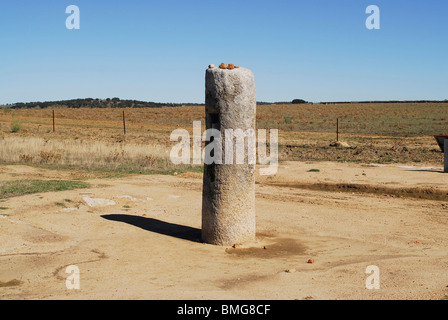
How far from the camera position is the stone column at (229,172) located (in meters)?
7.86

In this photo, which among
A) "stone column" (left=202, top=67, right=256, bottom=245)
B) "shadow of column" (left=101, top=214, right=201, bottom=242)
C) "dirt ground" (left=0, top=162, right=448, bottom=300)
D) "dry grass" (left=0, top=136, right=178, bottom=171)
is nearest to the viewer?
"dirt ground" (left=0, top=162, right=448, bottom=300)

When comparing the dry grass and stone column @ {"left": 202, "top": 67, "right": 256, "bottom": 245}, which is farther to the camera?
the dry grass

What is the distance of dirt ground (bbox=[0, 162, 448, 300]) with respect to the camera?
6.00m

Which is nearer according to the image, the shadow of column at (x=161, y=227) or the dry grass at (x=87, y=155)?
the shadow of column at (x=161, y=227)

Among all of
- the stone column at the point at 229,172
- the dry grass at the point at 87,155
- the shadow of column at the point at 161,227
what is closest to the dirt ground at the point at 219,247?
the shadow of column at the point at 161,227

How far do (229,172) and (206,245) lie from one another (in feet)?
4.42

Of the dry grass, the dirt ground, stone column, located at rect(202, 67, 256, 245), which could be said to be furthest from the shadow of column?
the dry grass

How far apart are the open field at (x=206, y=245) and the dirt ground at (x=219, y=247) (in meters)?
0.02

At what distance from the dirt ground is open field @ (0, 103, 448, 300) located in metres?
0.02

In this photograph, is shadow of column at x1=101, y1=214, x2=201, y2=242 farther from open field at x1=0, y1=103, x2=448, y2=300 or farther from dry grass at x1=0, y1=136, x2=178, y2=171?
dry grass at x1=0, y1=136, x2=178, y2=171

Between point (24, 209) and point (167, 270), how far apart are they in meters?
4.62

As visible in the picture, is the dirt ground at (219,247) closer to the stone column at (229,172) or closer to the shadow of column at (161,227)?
the shadow of column at (161,227)
